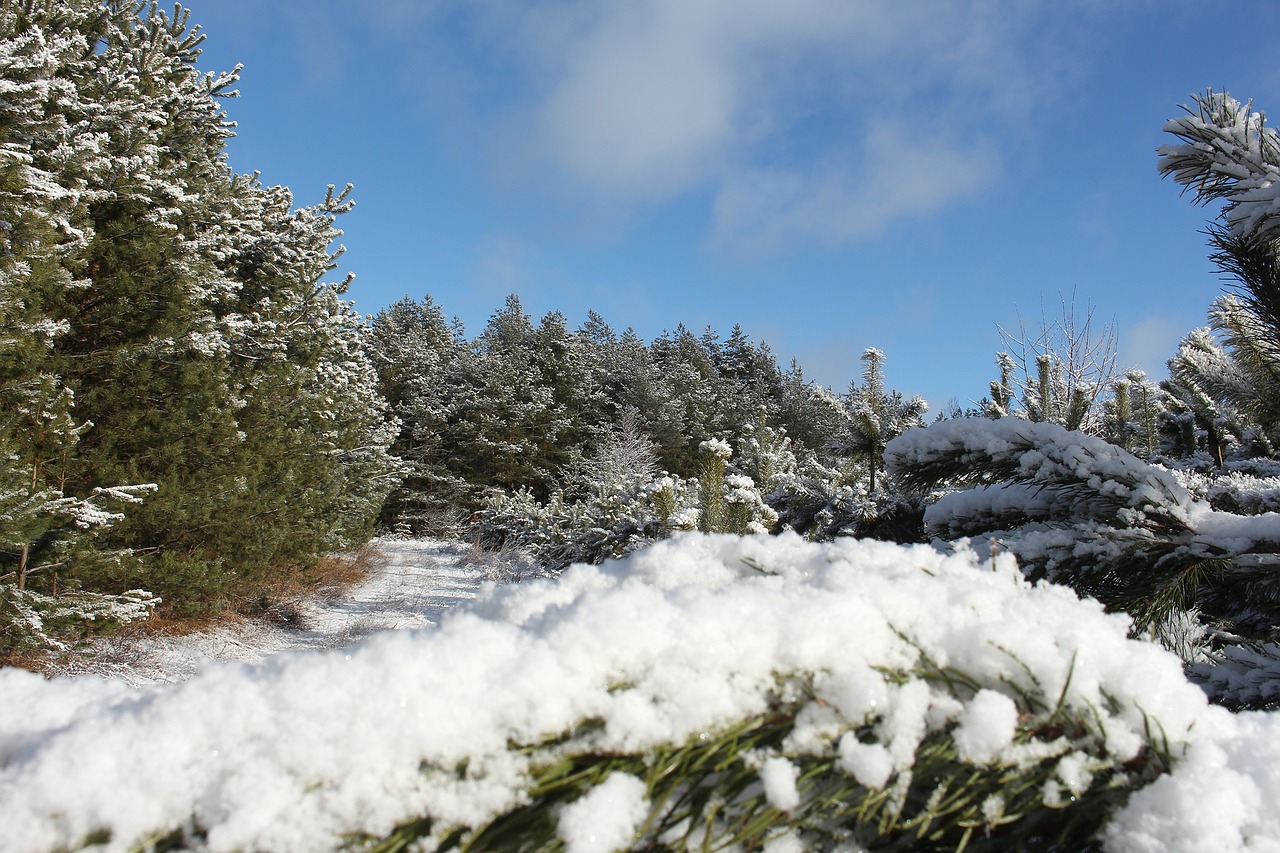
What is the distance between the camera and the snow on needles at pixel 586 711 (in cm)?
39

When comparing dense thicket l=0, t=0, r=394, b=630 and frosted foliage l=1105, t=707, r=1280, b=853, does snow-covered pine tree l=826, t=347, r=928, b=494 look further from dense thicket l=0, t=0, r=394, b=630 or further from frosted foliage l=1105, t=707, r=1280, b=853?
dense thicket l=0, t=0, r=394, b=630

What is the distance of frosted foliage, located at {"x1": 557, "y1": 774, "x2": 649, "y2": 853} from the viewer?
419 mm

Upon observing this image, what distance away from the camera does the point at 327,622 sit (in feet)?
24.7

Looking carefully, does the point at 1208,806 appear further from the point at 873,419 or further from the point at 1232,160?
the point at 873,419

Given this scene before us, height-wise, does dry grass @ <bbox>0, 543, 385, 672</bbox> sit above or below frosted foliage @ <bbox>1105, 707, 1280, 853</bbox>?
below

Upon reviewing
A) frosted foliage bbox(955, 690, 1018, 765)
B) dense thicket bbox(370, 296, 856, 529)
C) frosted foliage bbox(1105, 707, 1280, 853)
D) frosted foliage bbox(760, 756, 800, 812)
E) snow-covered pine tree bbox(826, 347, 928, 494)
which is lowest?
frosted foliage bbox(1105, 707, 1280, 853)

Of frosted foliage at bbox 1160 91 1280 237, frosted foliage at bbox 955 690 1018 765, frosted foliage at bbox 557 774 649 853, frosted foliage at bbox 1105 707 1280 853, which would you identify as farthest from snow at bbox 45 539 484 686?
frosted foliage at bbox 1160 91 1280 237

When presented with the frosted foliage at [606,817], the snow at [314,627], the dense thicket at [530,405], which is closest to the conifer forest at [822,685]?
the frosted foliage at [606,817]

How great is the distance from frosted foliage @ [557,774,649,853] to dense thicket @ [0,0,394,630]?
4.62m

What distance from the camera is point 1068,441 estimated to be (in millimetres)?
1339

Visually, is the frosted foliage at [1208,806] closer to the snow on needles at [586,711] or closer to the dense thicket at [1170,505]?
the snow on needles at [586,711]

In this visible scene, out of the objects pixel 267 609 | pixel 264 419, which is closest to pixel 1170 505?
pixel 264 419

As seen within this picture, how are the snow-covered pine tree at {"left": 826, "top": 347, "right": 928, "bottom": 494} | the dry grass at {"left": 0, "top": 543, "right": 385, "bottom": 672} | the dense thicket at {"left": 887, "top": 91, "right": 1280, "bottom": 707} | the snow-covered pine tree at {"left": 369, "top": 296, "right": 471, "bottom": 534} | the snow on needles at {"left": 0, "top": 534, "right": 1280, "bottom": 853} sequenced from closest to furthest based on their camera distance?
1. the snow on needles at {"left": 0, "top": 534, "right": 1280, "bottom": 853}
2. the dense thicket at {"left": 887, "top": 91, "right": 1280, "bottom": 707}
3. the dry grass at {"left": 0, "top": 543, "right": 385, "bottom": 672}
4. the snow-covered pine tree at {"left": 826, "top": 347, "right": 928, "bottom": 494}
5. the snow-covered pine tree at {"left": 369, "top": 296, "right": 471, "bottom": 534}

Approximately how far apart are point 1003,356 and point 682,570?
340 inches
